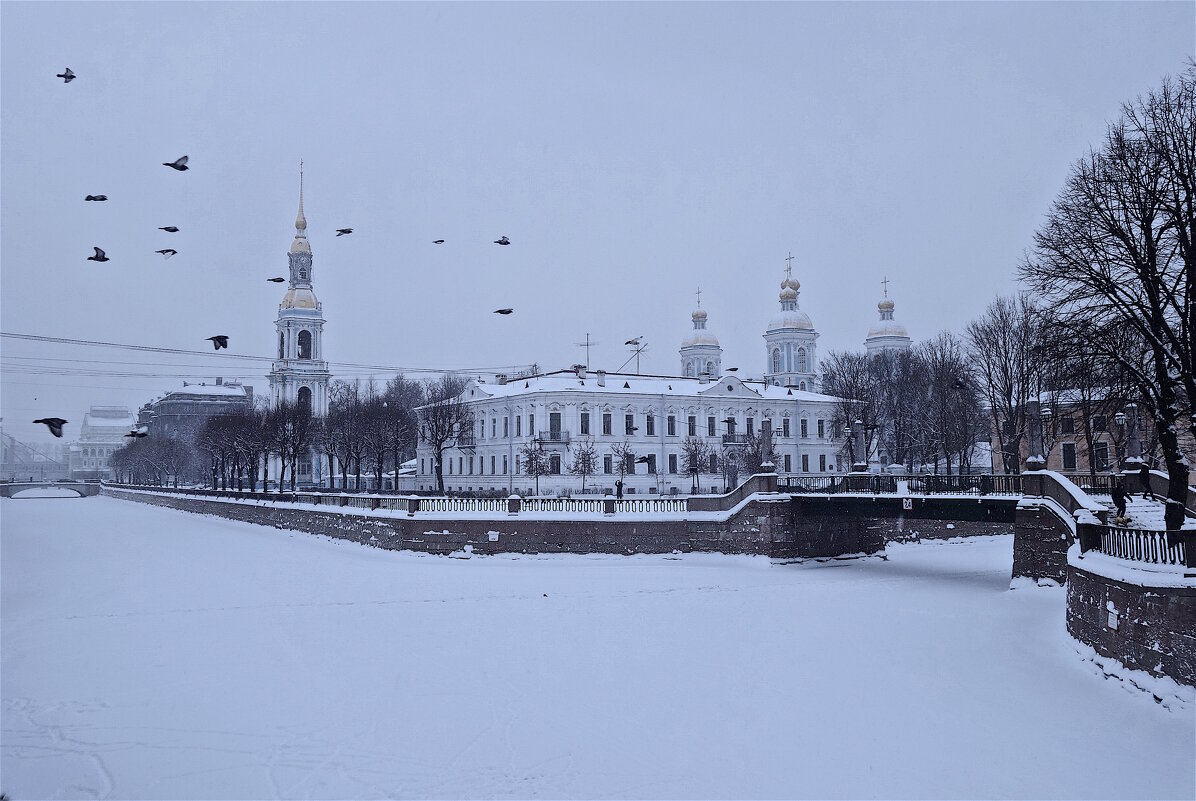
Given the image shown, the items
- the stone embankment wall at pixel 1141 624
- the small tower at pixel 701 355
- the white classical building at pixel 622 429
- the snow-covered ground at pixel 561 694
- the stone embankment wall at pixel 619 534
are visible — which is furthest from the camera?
the small tower at pixel 701 355

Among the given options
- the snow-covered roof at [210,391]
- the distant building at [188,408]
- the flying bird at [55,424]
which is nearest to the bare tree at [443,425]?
the flying bird at [55,424]

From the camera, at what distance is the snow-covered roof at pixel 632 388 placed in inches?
2311

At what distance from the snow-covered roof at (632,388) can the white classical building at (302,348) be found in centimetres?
3173

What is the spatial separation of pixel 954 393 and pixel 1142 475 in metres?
24.3

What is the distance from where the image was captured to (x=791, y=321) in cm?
8419

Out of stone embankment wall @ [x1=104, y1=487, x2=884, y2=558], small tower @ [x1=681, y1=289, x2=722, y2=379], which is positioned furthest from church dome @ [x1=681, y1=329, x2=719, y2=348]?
stone embankment wall @ [x1=104, y1=487, x2=884, y2=558]

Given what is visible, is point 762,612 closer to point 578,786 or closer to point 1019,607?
point 1019,607

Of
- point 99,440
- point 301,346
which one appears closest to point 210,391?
point 99,440

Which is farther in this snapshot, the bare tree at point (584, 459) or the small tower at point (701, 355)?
the small tower at point (701, 355)

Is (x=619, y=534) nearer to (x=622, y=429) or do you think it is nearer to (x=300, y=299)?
(x=622, y=429)

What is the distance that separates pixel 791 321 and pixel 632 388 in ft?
95.0

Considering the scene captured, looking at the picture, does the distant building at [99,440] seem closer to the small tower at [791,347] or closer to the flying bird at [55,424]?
the small tower at [791,347]

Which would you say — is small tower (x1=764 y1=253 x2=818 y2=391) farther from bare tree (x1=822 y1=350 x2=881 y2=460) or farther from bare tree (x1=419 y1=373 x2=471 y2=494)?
bare tree (x1=419 y1=373 x2=471 y2=494)

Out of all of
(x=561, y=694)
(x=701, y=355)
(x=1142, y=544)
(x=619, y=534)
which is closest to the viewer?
(x=1142, y=544)
